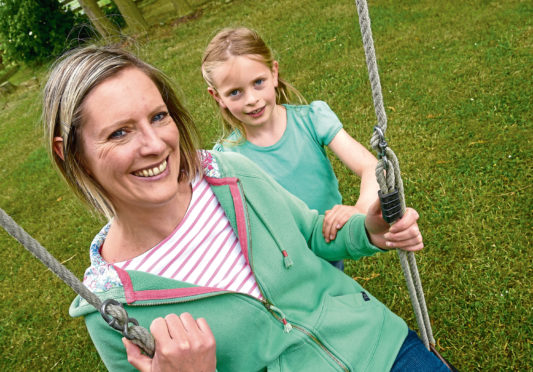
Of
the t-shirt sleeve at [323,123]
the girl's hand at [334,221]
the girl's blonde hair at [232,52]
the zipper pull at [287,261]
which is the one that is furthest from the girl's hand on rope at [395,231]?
the girl's blonde hair at [232,52]

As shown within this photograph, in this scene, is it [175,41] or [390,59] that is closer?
[390,59]

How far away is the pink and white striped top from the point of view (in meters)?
1.48

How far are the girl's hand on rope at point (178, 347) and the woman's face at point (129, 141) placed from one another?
1.33ft

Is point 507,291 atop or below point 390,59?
below

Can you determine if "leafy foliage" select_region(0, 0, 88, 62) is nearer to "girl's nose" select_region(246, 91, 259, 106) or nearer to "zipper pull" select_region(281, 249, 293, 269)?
"girl's nose" select_region(246, 91, 259, 106)

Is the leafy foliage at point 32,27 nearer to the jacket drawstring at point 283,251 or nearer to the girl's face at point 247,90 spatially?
the girl's face at point 247,90

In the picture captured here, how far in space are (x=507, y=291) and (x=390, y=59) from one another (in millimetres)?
4080

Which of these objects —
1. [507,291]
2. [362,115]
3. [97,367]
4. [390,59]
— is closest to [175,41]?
[390,59]

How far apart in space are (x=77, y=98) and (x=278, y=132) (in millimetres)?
1302

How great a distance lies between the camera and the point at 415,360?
1622 millimetres

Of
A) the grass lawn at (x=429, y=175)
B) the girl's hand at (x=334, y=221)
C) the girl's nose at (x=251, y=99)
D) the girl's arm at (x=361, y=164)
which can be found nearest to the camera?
the girl's hand at (x=334, y=221)

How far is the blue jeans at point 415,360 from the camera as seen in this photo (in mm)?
1601

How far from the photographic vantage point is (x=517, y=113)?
423 centimetres

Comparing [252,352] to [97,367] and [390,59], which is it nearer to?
[97,367]
